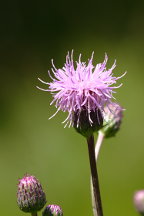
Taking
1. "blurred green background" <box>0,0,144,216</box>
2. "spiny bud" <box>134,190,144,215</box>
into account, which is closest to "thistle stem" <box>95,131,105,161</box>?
"spiny bud" <box>134,190,144,215</box>

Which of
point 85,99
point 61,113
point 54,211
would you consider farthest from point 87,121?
point 61,113

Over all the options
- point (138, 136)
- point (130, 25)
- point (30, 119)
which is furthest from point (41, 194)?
point (130, 25)

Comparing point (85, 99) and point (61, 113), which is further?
point (61, 113)

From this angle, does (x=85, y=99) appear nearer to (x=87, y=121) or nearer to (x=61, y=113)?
(x=87, y=121)

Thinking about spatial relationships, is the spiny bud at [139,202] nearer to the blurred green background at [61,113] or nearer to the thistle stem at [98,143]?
the thistle stem at [98,143]

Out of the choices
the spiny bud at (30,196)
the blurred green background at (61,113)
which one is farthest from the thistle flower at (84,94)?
the blurred green background at (61,113)

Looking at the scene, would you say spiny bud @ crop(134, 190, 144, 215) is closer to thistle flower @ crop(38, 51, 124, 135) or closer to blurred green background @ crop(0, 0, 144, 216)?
thistle flower @ crop(38, 51, 124, 135)

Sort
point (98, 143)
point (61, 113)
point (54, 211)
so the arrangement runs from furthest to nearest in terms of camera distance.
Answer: point (61, 113) → point (98, 143) → point (54, 211)
